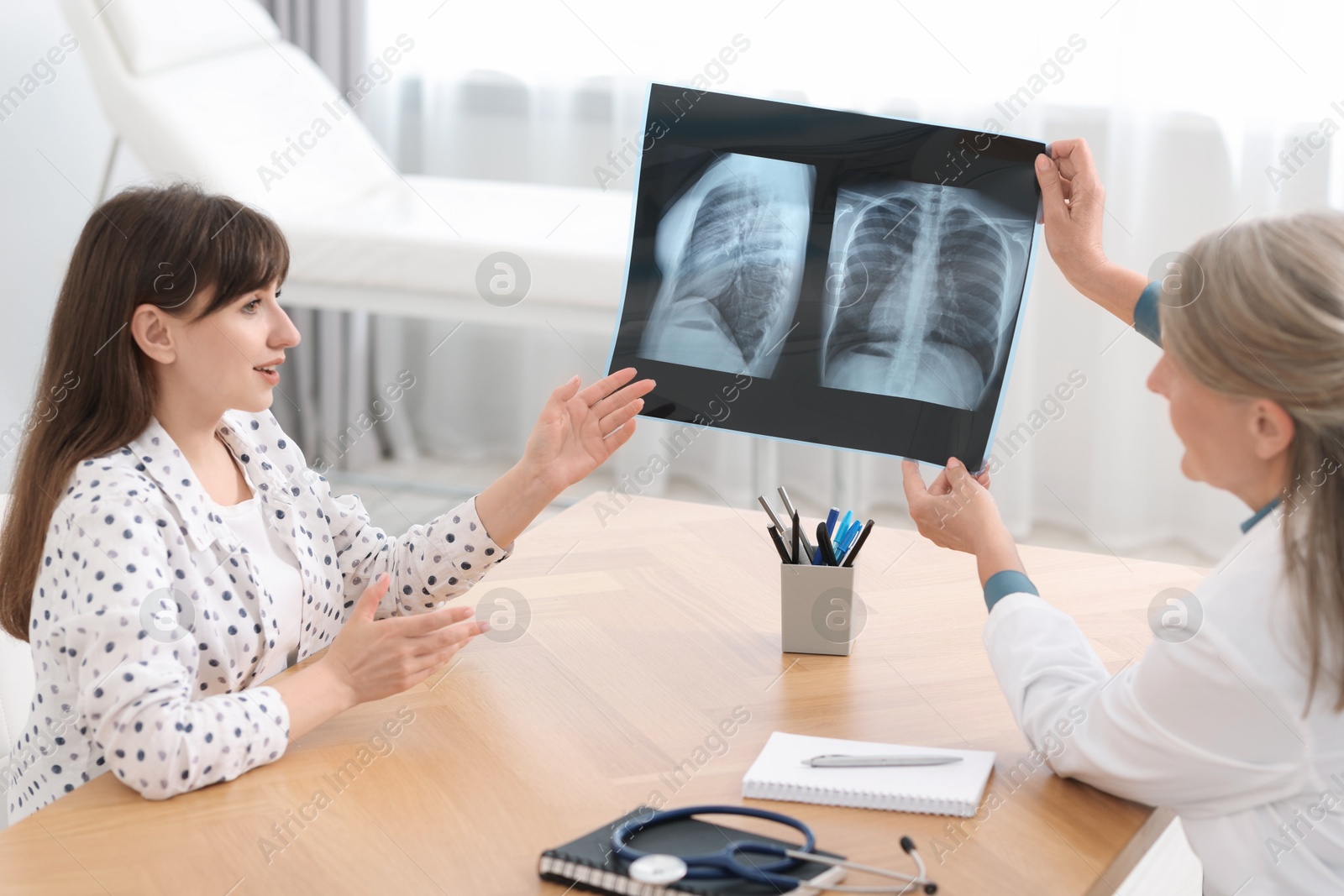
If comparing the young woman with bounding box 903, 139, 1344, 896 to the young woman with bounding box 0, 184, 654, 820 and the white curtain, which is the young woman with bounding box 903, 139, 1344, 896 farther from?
the white curtain

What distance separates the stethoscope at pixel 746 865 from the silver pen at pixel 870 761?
10 centimetres

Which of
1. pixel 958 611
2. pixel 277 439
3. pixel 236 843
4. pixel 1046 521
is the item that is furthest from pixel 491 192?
pixel 236 843

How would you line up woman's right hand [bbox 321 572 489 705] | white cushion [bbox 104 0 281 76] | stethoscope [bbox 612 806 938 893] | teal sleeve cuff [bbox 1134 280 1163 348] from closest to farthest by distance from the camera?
stethoscope [bbox 612 806 938 893]
woman's right hand [bbox 321 572 489 705]
teal sleeve cuff [bbox 1134 280 1163 348]
white cushion [bbox 104 0 281 76]

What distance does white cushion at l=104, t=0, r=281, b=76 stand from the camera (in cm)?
270

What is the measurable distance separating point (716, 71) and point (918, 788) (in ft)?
8.06

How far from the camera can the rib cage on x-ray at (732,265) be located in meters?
1.29

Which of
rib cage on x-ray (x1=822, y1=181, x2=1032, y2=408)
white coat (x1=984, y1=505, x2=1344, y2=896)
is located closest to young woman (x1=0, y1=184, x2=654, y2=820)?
rib cage on x-ray (x1=822, y1=181, x2=1032, y2=408)

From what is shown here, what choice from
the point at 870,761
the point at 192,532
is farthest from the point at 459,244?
the point at 870,761

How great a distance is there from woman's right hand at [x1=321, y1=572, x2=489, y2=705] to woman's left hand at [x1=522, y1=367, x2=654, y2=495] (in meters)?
0.27

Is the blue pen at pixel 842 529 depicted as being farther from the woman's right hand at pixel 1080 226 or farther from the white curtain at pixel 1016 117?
the white curtain at pixel 1016 117

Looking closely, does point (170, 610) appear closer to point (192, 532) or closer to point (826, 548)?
point (192, 532)

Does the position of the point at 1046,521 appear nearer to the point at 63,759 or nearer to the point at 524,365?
the point at 524,365

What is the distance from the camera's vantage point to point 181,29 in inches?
112

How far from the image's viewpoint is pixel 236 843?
0.92 m
